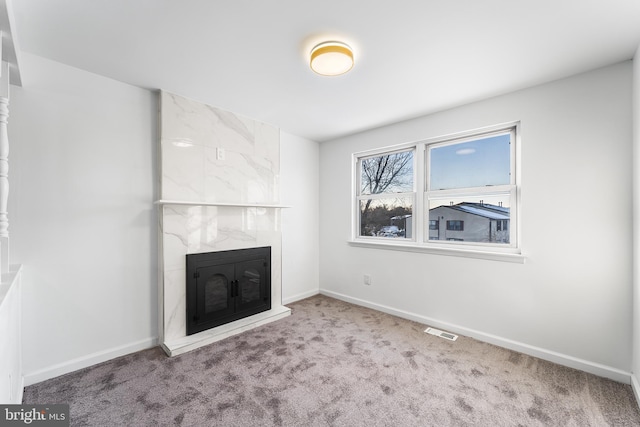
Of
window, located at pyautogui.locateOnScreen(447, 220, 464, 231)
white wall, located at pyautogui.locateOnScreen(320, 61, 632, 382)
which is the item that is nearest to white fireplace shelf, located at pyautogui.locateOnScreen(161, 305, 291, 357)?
white wall, located at pyautogui.locateOnScreen(320, 61, 632, 382)

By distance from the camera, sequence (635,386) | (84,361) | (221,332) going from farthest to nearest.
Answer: (221,332) < (84,361) < (635,386)

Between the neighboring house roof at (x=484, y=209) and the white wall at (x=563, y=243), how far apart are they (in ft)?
0.82

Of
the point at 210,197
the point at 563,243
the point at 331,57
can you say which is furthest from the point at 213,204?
the point at 563,243

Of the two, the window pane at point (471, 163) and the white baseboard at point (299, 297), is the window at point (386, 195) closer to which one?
the window pane at point (471, 163)

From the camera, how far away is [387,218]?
3734 millimetres

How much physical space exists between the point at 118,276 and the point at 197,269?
2.12 ft

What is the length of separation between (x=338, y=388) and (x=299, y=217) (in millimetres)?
2438

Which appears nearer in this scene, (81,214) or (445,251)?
(81,214)

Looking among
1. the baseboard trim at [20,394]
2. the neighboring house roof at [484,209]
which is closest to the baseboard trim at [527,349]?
the neighboring house roof at [484,209]

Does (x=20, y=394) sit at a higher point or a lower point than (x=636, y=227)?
lower

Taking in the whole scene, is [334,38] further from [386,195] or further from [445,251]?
[445,251]

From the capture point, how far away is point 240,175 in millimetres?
3217

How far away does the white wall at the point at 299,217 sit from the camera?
388 centimetres

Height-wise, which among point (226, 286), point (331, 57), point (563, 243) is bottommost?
point (226, 286)
